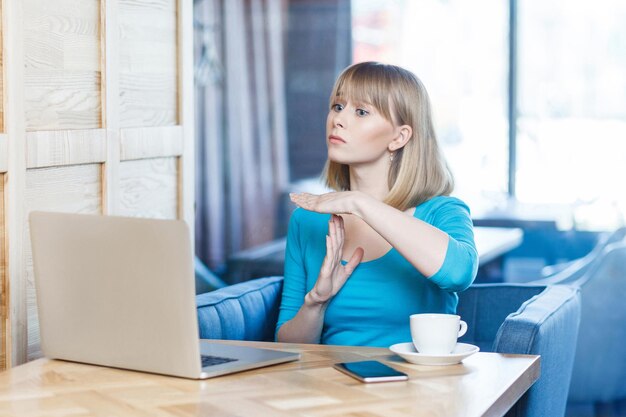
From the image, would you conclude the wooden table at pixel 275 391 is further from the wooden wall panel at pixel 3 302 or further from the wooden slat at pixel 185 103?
the wooden slat at pixel 185 103

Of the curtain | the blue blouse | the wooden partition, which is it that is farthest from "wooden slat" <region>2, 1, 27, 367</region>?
the curtain

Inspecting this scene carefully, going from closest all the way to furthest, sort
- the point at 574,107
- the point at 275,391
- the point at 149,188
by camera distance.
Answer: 1. the point at 275,391
2. the point at 149,188
3. the point at 574,107

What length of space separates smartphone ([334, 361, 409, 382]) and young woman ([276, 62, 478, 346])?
438 millimetres

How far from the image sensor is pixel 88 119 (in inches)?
81.2

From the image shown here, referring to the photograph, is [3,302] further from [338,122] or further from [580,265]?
[580,265]

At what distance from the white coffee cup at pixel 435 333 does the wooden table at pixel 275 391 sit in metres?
0.03

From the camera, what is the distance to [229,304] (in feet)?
7.27

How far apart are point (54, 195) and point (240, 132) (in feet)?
13.2

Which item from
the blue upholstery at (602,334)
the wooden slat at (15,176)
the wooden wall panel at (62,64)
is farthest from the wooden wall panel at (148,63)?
the blue upholstery at (602,334)

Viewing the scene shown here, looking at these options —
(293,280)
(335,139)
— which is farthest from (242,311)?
(335,139)

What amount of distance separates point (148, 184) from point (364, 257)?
1.87ft

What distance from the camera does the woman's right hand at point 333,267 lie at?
6.43 feet

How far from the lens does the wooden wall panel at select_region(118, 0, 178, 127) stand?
2.20 metres

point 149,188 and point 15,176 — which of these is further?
point 149,188
